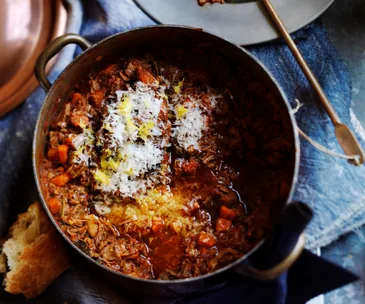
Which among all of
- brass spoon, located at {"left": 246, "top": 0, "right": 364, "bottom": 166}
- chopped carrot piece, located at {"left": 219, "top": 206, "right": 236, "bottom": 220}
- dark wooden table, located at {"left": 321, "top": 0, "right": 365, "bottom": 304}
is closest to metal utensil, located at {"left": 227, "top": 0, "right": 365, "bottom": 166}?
brass spoon, located at {"left": 246, "top": 0, "right": 364, "bottom": 166}

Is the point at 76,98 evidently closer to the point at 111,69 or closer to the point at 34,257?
the point at 111,69

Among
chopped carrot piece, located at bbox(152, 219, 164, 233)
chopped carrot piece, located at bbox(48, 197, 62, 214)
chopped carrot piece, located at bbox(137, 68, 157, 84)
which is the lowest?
chopped carrot piece, located at bbox(152, 219, 164, 233)

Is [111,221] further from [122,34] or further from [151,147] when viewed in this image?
[122,34]

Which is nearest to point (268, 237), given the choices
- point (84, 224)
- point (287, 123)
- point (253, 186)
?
point (253, 186)

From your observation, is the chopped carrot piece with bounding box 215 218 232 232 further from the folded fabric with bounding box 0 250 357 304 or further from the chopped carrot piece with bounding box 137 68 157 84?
the chopped carrot piece with bounding box 137 68 157 84

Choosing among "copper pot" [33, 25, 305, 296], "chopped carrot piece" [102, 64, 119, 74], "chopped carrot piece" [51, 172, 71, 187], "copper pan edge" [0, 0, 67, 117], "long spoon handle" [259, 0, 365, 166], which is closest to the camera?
"copper pot" [33, 25, 305, 296]

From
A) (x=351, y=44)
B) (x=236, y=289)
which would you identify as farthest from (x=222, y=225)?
(x=351, y=44)
